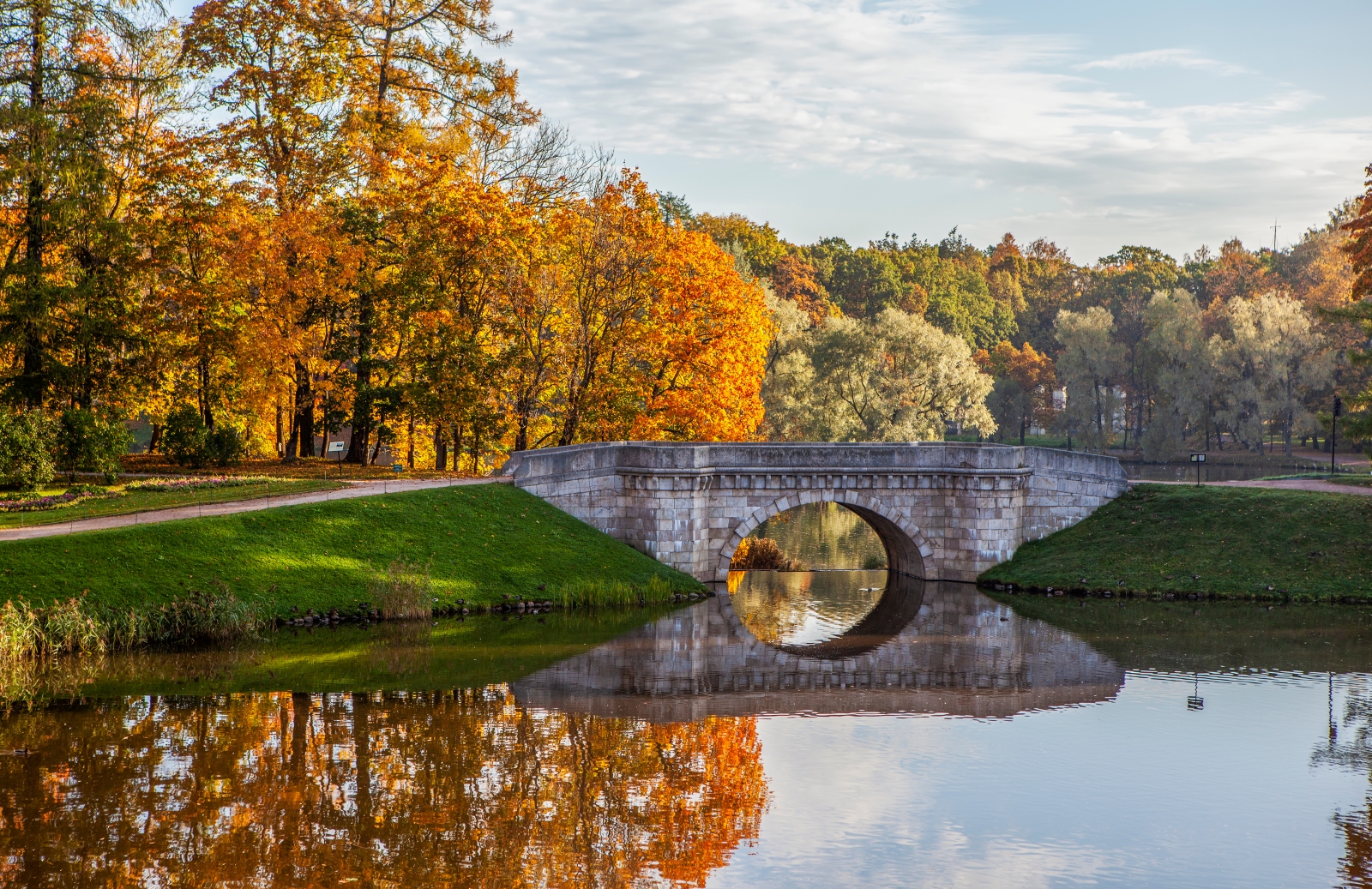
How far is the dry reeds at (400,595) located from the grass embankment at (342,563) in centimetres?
5

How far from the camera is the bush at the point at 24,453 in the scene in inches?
1178

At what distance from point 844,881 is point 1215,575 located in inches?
938

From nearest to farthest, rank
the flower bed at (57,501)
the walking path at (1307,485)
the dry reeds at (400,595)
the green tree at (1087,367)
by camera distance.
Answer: the dry reeds at (400,595) → the flower bed at (57,501) → the walking path at (1307,485) → the green tree at (1087,367)

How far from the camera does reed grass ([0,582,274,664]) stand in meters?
22.5

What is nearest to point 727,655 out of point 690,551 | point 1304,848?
point 690,551

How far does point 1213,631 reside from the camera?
94.0 ft

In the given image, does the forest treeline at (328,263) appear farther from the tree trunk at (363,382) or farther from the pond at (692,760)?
the pond at (692,760)

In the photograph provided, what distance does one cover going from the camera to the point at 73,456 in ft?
108

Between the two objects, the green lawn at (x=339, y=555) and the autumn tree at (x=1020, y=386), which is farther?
the autumn tree at (x=1020, y=386)

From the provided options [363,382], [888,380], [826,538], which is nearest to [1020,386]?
[888,380]

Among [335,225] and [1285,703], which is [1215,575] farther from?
[335,225]

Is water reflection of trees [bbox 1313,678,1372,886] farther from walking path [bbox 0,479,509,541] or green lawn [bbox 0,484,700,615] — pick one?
walking path [bbox 0,479,509,541]

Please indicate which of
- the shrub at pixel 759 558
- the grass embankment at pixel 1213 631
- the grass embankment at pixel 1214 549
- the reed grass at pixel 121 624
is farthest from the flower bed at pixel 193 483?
the grass embankment at pixel 1213 631

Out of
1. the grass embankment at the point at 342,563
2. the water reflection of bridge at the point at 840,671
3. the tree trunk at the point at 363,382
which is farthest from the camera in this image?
the tree trunk at the point at 363,382
